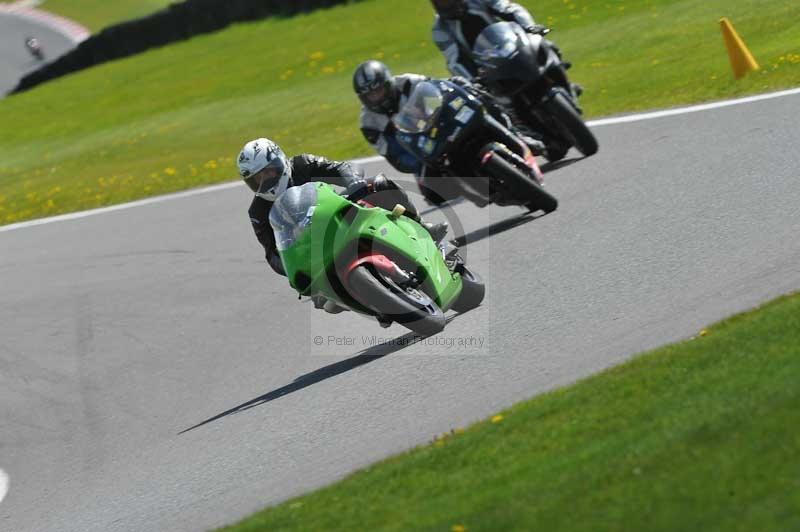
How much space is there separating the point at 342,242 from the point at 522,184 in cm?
307

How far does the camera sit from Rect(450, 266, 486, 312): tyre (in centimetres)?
949

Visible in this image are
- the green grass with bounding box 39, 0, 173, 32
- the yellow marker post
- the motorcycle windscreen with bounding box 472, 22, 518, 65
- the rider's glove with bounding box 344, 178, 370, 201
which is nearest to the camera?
the rider's glove with bounding box 344, 178, 370, 201

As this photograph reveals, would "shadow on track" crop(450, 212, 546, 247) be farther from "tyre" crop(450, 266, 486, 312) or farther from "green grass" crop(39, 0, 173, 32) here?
"green grass" crop(39, 0, 173, 32)

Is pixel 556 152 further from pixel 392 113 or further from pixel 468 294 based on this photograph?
pixel 468 294

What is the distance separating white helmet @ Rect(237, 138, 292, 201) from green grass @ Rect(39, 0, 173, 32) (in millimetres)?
36152

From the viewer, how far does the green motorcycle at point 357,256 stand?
28.1 feet

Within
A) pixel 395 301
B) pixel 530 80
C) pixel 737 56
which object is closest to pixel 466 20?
pixel 530 80

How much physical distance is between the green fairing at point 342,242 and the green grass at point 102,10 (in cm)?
3666

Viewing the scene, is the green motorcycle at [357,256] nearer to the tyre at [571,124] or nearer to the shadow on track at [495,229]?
the shadow on track at [495,229]

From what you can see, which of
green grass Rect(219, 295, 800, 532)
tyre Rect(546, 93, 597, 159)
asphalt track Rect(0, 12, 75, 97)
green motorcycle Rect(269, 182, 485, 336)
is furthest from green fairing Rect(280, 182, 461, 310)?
asphalt track Rect(0, 12, 75, 97)

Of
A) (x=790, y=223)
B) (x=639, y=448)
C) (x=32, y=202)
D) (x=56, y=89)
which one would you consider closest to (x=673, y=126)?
(x=790, y=223)

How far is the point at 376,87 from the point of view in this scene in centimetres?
1162

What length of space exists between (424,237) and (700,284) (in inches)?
70.6

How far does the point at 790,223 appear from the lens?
30.0 ft
